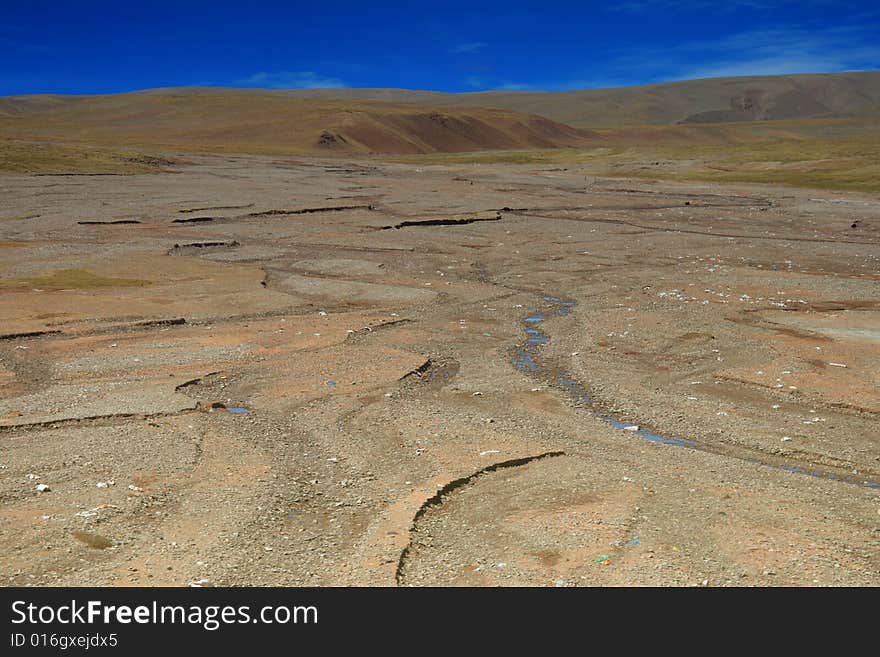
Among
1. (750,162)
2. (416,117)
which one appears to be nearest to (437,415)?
(750,162)

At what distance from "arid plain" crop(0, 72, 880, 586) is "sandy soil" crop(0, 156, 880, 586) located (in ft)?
0.10

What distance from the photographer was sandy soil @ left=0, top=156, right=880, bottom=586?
15.7ft

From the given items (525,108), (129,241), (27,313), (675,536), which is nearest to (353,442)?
(675,536)

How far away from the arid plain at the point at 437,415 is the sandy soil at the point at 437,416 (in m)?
0.03

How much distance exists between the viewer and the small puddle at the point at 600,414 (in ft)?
20.4

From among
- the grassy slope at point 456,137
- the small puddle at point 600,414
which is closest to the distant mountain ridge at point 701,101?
the grassy slope at point 456,137

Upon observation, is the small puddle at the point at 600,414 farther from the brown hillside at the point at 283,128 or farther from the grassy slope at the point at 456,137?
the brown hillside at the point at 283,128

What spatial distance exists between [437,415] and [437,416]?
32mm

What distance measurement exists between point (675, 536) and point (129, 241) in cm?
1617

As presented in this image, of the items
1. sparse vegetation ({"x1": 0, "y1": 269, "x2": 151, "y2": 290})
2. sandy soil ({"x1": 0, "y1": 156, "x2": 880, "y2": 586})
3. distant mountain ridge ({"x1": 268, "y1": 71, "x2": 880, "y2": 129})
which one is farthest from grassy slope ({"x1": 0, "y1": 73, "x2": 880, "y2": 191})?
sparse vegetation ({"x1": 0, "y1": 269, "x2": 151, "y2": 290})

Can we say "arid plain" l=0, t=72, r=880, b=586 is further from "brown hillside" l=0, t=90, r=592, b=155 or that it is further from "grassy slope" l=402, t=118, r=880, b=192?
"brown hillside" l=0, t=90, r=592, b=155

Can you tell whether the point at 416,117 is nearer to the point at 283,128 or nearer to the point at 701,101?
the point at 283,128

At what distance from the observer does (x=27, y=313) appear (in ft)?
37.1

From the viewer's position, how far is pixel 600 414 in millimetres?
7531
